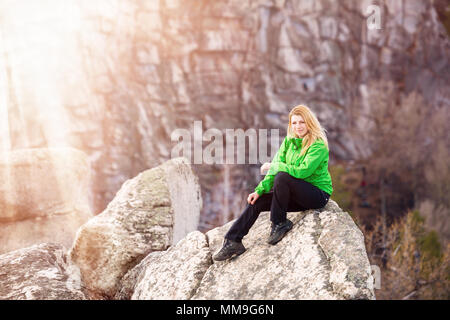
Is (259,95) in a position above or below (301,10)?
below

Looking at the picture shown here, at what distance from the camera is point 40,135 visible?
39.4m

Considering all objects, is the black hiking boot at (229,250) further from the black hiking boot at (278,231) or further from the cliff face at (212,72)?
the cliff face at (212,72)

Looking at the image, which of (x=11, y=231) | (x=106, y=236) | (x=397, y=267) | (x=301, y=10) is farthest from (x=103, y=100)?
(x=106, y=236)

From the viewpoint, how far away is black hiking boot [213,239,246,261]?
4.75 meters

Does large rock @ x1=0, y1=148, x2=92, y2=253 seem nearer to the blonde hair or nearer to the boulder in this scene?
the boulder

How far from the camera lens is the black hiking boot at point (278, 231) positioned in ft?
15.6

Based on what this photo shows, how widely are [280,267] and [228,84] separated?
42.0 m

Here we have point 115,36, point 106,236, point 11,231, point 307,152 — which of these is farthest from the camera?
point 115,36

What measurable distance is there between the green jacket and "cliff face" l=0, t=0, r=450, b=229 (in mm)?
34276

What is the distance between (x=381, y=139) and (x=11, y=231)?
3968 cm

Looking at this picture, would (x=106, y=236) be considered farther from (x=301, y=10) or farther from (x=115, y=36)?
(x=301, y=10)
